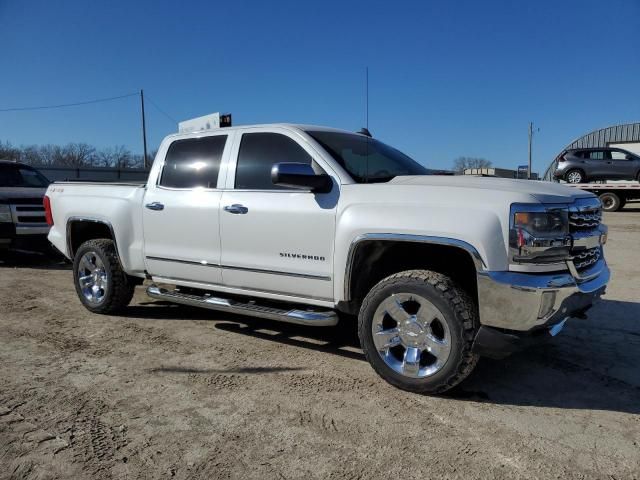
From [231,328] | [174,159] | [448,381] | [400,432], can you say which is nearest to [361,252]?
[448,381]

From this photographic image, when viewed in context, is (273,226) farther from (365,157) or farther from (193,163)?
(193,163)

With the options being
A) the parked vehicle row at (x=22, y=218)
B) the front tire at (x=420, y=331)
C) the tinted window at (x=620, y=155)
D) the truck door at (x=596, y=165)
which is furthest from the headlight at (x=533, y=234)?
the tinted window at (x=620, y=155)

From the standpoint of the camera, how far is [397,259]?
12.8 feet

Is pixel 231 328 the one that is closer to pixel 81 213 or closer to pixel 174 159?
pixel 174 159

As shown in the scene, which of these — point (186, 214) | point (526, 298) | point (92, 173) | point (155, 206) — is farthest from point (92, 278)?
point (92, 173)

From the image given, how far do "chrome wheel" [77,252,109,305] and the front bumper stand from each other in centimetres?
409

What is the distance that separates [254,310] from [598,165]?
67.1ft

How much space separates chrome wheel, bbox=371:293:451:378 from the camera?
11.4ft

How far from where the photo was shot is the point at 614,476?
257cm

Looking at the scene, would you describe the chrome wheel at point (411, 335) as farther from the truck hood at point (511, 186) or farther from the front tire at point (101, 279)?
the front tire at point (101, 279)

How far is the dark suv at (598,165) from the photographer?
20.4m

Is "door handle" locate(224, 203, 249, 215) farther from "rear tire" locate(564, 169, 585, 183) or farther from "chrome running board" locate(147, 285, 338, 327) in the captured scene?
"rear tire" locate(564, 169, 585, 183)

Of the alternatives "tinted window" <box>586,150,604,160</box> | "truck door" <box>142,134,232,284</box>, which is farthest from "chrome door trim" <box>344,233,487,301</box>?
"tinted window" <box>586,150,604,160</box>

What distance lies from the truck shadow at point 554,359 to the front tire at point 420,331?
0.29 metres
